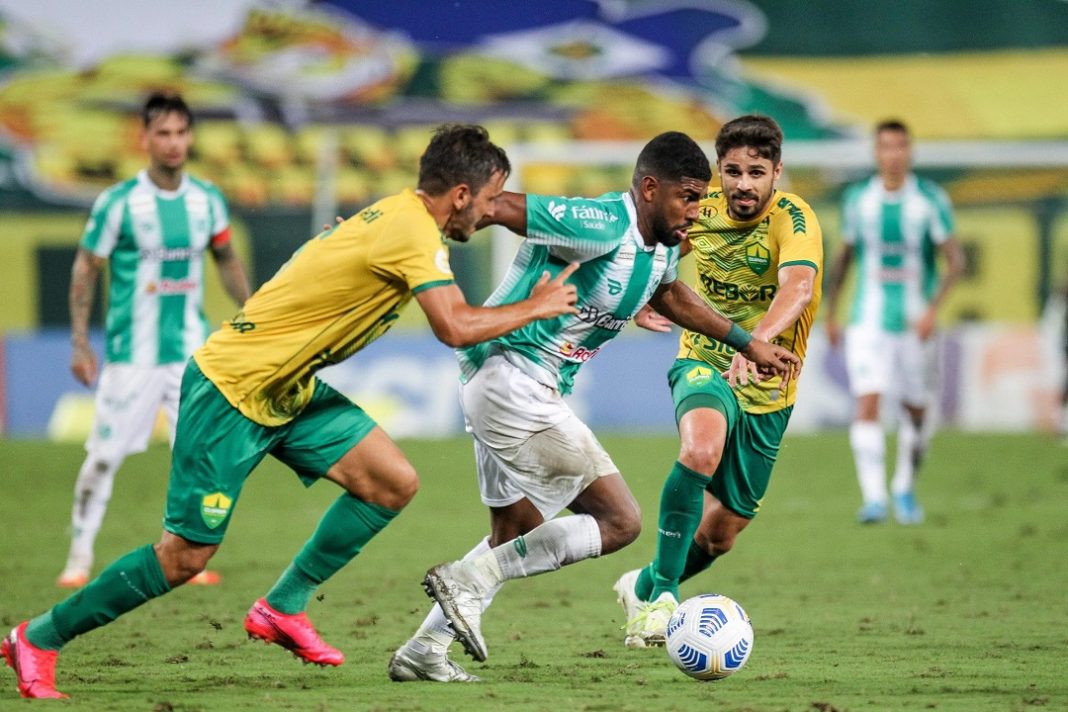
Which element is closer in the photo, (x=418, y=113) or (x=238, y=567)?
(x=238, y=567)

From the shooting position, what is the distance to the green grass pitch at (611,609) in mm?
5941

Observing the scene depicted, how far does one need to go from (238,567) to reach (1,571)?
4.51 feet

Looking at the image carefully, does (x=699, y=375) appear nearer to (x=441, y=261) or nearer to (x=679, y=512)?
(x=679, y=512)

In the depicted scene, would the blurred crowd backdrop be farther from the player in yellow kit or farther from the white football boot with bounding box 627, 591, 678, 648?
the player in yellow kit

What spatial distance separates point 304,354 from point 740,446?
244 cm

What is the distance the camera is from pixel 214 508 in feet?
19.5

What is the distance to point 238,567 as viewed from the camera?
32.8ft

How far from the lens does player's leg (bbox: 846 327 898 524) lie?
39.2 feet

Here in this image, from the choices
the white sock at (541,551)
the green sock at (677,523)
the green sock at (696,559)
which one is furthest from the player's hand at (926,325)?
the white sock at (541,551)

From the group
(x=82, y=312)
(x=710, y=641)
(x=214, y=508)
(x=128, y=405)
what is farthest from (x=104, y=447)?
(x=710, y=641)

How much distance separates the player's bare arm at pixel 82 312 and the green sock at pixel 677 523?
3780mm

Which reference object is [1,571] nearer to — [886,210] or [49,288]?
[886,210]

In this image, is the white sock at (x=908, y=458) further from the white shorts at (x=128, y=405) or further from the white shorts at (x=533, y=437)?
the white shorts at (x=533, y=437)

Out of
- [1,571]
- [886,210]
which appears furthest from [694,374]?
[886,210]
